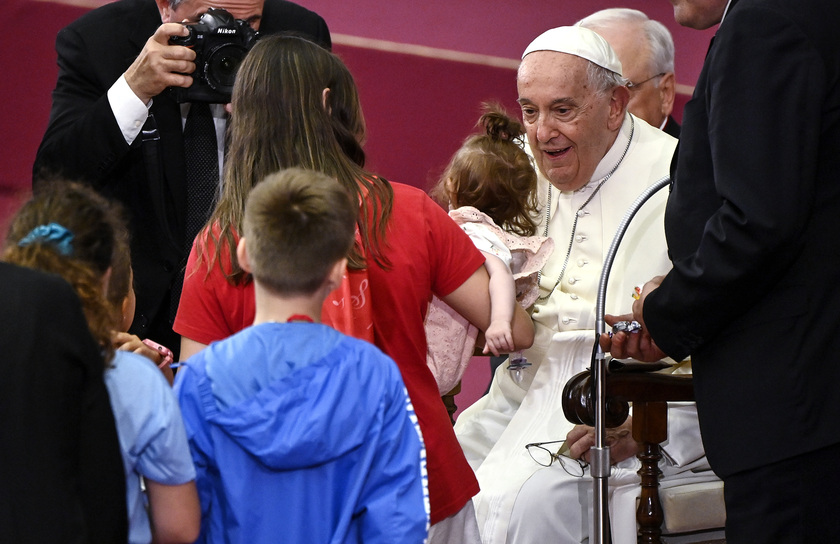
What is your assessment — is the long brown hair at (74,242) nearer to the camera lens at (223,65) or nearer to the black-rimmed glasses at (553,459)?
the camera lens at (223,65)

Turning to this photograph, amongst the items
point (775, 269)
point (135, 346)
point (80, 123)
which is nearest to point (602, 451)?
point (775, 269)

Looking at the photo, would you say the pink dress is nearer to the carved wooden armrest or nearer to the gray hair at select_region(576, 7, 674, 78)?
the carved wooden armrest

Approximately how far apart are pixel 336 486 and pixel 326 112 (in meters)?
0.81

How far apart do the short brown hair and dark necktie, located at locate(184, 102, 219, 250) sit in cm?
110

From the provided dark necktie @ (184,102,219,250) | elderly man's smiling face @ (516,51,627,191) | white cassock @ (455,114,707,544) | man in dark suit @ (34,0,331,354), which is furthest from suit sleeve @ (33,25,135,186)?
white cassock @ (455,114,707,544)

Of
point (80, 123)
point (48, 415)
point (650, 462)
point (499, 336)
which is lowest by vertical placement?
point (650, 462)

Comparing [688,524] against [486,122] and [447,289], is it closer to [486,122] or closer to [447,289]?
[447,289]

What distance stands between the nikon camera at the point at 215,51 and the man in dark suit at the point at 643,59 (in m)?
1.92

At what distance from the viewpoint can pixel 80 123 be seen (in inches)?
107

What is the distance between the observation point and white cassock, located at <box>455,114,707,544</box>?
2.95m

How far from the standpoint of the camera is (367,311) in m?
2.14

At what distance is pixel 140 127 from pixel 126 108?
60 mm

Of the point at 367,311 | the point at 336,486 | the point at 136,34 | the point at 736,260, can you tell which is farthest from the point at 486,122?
the point at 336,486

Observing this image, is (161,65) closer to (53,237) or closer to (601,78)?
(53,237)
